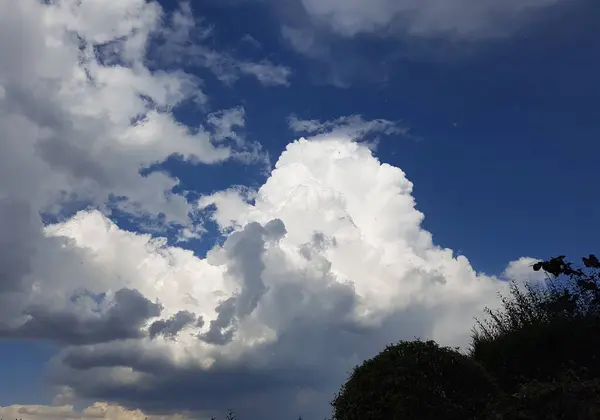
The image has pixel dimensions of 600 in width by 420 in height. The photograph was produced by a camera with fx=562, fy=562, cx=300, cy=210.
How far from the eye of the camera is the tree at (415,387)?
13.0 metres

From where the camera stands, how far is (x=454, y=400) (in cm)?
1340

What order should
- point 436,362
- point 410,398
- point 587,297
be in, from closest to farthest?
1. point 410,398
2. point 436,362
3. point 587,297

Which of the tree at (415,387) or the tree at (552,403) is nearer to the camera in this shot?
the tree at (552,403)

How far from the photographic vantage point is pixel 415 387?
13477mm

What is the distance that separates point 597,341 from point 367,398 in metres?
8.96

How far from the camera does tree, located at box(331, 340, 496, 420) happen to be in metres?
13.0

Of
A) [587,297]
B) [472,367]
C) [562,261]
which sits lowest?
[472,367]

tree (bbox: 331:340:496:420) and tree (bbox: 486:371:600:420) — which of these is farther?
tree (bbox: 331:340:496:420)

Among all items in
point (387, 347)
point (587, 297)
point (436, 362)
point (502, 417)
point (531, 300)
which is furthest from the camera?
point (531, 300)

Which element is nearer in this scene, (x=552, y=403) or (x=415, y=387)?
(x=552, y=403)

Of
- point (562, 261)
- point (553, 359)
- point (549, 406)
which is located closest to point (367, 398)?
point (549, 406)

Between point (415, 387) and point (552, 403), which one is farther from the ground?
point (415, 387)

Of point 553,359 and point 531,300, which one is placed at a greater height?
point 531,300

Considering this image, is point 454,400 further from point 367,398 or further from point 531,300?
point 531,300
